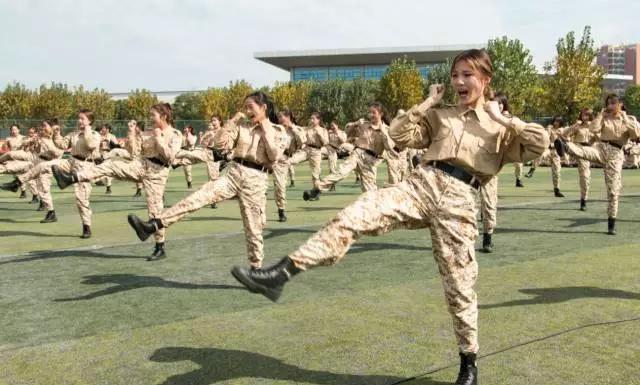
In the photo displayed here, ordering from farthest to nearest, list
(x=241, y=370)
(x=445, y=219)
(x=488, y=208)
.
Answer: (x=488, y=208), (x=241, y=370), (x=445, y=219)

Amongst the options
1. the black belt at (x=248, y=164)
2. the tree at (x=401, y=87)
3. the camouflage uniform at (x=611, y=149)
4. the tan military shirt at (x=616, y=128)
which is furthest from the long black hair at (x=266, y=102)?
the tree at (x=401, y=87)

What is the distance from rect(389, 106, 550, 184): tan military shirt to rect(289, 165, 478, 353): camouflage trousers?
0.15m

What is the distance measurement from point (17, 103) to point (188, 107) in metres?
28.0

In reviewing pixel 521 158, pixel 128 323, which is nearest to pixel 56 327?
pixel 128 323

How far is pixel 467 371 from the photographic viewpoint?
4059 millimetres

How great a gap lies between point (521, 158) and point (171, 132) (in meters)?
6.44

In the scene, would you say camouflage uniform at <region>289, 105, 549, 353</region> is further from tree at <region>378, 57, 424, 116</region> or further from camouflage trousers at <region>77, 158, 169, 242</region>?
tree at <region>378, 57, 424, 116</region>

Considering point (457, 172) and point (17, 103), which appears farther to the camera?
point (17, 103)

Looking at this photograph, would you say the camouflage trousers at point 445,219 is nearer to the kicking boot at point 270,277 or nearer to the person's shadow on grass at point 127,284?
the kicking boot at point 270,277

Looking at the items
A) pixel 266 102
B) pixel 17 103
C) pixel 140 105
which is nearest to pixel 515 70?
pixel 140 105

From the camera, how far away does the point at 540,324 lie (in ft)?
18.0

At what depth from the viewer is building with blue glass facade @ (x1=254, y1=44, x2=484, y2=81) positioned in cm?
10044

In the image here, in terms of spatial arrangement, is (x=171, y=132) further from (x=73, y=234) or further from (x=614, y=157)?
(x=614, y=157)

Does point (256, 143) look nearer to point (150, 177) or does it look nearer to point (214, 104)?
point (150, 177)
